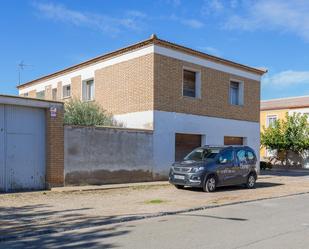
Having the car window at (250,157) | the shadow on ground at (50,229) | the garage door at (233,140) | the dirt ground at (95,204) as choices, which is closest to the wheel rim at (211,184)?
the dirt ground at (95,204)

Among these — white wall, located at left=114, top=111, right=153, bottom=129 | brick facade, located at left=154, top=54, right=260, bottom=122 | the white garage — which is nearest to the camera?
the white garage

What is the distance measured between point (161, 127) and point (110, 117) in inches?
126

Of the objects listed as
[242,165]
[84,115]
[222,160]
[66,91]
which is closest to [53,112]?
[84,115]

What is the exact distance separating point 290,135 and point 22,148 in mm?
26242

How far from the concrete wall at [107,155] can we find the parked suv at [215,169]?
8.21 feet

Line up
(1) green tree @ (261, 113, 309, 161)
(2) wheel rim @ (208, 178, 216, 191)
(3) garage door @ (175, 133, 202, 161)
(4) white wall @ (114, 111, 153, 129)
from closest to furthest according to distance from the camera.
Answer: (2) wheel rim @ (208, 178, 216, 191)
(4) white wall @ (114, 111, 153, 129)
(3) garage door @ (175, 133, 202, 161)
(1) green tree @ (261, 113, 309, 161)

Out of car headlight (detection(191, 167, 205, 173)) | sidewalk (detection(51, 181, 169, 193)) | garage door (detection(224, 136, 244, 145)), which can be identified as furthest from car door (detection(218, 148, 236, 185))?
garage door (detection(224, 136, 244, 145))

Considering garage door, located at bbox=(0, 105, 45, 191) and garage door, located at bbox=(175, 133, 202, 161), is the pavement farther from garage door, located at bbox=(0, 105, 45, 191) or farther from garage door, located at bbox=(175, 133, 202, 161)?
garage door, located at bbox=(175, 133, 202, 161)

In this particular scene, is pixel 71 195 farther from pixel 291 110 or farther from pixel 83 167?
pixel 291 110

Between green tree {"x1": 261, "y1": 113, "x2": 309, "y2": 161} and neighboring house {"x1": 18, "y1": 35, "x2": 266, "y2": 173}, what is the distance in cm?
1012

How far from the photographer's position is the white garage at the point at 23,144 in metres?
15.1

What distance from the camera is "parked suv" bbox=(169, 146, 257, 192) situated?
646 inches

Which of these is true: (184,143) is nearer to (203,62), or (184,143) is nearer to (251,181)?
(203,62)

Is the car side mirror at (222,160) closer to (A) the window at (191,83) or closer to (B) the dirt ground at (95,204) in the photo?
(B) the dirt ground at (95,204)
